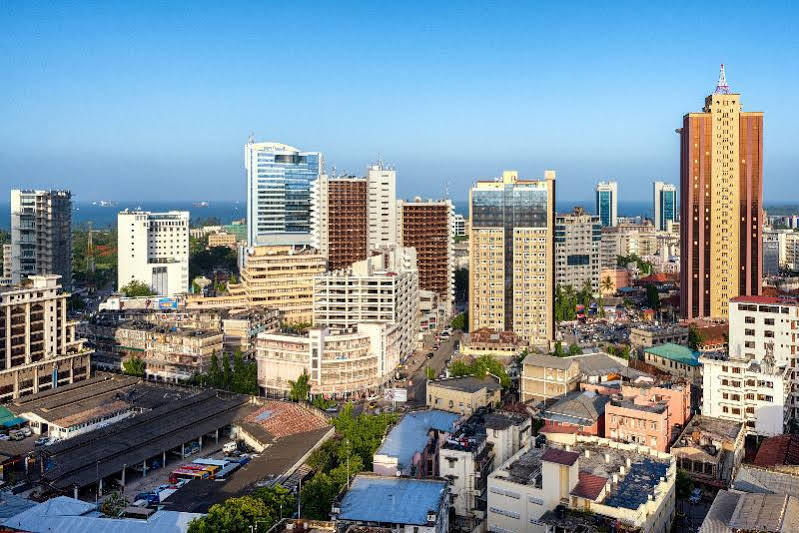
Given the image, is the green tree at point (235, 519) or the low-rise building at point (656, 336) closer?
the green tree at point (235, 519)

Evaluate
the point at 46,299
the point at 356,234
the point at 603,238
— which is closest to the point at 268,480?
the point at 46,299

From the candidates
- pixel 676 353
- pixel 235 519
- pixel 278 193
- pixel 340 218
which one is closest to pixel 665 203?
pixel 278 193

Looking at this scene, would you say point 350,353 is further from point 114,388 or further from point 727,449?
point 727,449

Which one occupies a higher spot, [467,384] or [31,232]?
[31,232]

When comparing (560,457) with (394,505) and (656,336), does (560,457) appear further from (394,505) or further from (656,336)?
(656,336)

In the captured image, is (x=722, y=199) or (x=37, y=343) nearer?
(x=37, y=343)

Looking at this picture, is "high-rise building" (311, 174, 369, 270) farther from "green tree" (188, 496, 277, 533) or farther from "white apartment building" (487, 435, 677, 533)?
"green tree" (188, 496, 277, 533)

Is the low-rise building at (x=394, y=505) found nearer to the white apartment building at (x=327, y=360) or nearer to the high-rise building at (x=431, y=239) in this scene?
the white apartment building at (x=327, y=360)

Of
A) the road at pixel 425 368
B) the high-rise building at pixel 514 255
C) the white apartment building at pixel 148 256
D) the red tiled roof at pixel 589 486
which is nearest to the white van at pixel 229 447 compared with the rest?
the road at pixel 425 368
